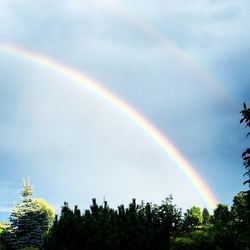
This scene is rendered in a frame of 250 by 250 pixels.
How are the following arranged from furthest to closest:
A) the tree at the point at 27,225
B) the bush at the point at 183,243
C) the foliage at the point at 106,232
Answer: the tree at the point at 27,225
the bush at the point at 183,243
the foliage at the point at 106,232

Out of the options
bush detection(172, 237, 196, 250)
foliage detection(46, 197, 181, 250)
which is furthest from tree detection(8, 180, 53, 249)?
foliage detection(46, 197, 181, 250)

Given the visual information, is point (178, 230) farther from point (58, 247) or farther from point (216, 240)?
point (58, 247)

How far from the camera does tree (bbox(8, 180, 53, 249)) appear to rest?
59438 millimetres

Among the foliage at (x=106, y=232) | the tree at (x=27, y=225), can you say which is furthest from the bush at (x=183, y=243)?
the tree at (x=27, y=225)

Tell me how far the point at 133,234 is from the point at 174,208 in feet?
45.8

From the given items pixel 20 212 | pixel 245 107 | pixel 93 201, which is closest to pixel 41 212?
pixel 20 212

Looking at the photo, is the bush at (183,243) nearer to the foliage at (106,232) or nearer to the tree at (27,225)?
the foliage at (106,232)

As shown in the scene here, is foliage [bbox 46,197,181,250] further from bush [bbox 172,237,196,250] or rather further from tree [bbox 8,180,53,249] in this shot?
tree [bbox 8,180,53,249]

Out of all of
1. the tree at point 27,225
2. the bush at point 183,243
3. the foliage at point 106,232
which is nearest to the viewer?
the foliage at point 106,232

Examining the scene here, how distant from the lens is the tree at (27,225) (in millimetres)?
59438

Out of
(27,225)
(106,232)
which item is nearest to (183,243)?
(106,232)

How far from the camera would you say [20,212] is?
61531 millimetres

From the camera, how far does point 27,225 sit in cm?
6056

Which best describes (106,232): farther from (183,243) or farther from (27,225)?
(27,225)
